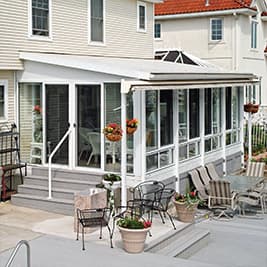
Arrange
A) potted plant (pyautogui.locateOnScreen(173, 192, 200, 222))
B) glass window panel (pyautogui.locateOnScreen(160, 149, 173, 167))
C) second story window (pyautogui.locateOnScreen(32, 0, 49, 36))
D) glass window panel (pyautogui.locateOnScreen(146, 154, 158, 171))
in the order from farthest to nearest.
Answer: second story window (pyautogui.locateOnScreen(32, 0, 49, 36))
glass window panel (pyautogui.locateOnScreen(160, 149, 173, 167))
glass window panel (pyautogui.locateOnScreen(146, 154, 158, 171))
potted plant (pyautogui.locateOnScreen(173, 192, 200, 222))

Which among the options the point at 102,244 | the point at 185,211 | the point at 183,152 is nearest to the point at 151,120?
the point at 183,152

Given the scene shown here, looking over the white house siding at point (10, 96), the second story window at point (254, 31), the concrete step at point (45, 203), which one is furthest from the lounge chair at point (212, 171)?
the second story window at point (254, 31)

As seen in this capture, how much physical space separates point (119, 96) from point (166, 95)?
6.54ft

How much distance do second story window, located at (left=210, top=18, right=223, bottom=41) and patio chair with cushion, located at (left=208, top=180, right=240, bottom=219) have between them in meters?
17.3

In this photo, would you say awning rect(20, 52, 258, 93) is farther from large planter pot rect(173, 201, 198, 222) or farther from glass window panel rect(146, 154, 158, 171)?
large planter pot rect(173, 201, 198, 222)

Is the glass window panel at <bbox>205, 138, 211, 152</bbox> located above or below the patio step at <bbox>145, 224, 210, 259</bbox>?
above

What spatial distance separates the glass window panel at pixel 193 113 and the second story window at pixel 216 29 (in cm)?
1364

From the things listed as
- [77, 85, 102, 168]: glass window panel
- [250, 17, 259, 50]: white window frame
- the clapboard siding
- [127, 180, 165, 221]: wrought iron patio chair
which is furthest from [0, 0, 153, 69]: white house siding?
[250, 17, 259, 50]: white window frame

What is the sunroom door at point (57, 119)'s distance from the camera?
14.7 m

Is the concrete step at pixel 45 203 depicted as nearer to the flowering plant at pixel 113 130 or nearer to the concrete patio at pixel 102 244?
the concrete patio at pixel 102 244

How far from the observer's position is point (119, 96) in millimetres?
13844

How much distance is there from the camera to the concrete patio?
9.97 metres

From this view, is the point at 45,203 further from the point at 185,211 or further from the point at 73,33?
the point at 73,33

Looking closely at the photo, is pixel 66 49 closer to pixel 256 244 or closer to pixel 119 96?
pixel 119 96
